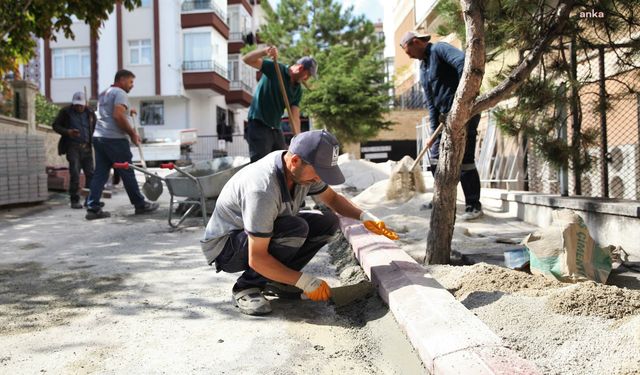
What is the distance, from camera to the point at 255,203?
8.62 feet

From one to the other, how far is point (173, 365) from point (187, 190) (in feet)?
12.7

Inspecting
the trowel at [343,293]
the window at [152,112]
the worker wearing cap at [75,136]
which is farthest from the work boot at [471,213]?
the window at [152,112]

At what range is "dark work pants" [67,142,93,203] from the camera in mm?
8141

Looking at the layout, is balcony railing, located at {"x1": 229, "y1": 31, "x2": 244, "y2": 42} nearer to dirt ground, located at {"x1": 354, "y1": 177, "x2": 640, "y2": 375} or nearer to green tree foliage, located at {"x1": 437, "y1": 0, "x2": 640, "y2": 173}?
green tree foliage, located at {"x1": 437, "y1": 0, "x2": 640, "y2": 173}

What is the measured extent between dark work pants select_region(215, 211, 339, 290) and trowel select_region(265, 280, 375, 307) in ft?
0.44

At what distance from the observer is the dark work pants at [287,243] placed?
292 cm

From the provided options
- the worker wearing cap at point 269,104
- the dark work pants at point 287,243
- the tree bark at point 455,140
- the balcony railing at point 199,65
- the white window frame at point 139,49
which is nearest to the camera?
the dark work pants at point 287,243

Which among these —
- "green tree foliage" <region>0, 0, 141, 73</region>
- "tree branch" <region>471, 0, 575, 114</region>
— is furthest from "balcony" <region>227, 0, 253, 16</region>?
"tree branch" <region>471, 0, 575, 114</region>

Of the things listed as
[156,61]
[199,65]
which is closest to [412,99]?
[199,65]

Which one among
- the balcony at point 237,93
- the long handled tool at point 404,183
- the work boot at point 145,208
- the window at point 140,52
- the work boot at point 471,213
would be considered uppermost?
the window at point 140,52

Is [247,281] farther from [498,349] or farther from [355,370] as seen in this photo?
[498,349]

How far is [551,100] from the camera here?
4020 mm

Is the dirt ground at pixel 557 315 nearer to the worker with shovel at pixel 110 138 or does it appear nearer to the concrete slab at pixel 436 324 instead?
the concrete slab at pixel 436 324

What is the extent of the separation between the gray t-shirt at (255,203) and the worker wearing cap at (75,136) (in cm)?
596
